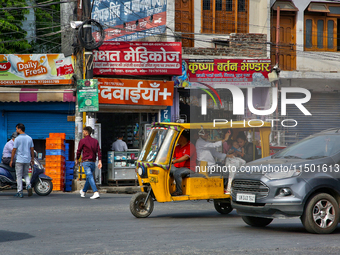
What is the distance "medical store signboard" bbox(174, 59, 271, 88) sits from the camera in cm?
2044

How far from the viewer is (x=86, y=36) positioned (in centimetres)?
1614

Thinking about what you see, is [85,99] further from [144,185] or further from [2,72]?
[144,185]

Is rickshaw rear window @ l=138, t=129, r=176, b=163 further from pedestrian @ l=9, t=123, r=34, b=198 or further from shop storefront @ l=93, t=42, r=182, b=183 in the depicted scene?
shop storefront @ l=93, t=42, r=182, b=183

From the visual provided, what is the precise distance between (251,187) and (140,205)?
2.64 metres

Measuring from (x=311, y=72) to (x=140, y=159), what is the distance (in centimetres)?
1433

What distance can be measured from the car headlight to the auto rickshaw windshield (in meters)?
2.34

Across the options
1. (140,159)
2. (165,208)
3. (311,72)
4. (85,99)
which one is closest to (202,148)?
(140,159)

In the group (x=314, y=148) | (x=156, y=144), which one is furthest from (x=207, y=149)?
(x=314, y=148)

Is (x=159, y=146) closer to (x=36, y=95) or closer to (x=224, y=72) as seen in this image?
(x=36, y=95)

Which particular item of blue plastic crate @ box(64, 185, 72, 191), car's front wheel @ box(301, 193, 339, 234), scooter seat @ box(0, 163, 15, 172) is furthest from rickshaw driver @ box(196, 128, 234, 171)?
blue plastic crate @ box(64, 185, 72, 191)

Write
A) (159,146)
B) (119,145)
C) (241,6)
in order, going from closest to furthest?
1. (159,146)
2. (119,145)
3. (241,6)

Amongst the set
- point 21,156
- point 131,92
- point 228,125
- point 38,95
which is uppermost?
point 131,92

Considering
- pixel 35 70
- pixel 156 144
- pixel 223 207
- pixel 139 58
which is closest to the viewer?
pixel 156 144

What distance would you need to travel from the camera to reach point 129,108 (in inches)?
784
